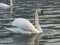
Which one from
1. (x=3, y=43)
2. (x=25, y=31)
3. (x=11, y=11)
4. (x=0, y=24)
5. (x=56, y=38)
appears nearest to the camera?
(x=25, y=31)

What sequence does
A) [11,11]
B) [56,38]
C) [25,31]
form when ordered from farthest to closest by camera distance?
[11,11], [56,38], [25,31]

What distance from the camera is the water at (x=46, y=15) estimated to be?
8000 millimetres

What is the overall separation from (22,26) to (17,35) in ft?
0.87

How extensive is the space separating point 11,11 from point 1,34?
2.90 m

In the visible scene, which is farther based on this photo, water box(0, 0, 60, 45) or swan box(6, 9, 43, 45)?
water box(0, 0, 60, 45)

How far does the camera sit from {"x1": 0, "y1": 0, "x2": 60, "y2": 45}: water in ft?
26.2

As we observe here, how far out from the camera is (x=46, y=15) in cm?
1084

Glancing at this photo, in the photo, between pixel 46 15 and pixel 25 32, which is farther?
pixel 46 15

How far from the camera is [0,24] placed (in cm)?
932

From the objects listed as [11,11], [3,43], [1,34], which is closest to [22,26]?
[3,43]

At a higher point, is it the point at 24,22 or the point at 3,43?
the point at 24,22

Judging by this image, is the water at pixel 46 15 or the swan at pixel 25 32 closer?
the swan at pixel 25 32

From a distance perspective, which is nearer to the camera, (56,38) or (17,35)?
(17,35)

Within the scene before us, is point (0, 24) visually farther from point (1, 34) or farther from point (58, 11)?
point (58, 11)
